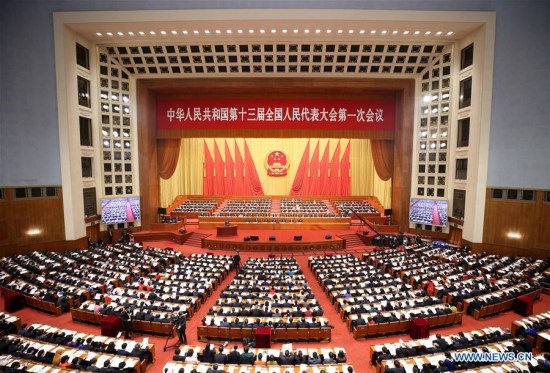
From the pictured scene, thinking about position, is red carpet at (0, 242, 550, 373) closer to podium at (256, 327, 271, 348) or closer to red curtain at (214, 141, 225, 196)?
podium at (256, 327, 271, 348)

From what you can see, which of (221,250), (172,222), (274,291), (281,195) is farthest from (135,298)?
(281,195)

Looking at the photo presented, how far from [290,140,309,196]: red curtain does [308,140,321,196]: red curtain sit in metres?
0.48

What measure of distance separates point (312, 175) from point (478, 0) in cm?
1729

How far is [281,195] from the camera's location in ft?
96.9

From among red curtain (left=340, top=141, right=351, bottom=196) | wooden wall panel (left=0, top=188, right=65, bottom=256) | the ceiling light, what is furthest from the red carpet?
red curtain (left=340, top=141, right=351, bottom=196)

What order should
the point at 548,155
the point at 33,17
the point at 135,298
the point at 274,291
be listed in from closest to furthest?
the point at 135,298 → the point at 274,291 → the point at 548,155 → the point at 33,17

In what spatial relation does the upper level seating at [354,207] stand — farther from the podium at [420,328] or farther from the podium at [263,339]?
the podium at [263,339]

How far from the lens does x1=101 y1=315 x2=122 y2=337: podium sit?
792 centimetres

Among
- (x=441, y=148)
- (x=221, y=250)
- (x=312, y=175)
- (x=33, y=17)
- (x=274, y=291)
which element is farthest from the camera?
(x=312, y=175)

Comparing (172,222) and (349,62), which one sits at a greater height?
(349,62)

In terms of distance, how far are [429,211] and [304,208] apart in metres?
9.18

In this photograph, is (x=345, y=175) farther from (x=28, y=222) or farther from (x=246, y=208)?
(x=28, y=222)

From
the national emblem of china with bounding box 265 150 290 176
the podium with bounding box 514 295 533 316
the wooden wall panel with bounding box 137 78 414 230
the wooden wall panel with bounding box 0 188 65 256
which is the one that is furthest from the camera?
the national emblem of china with bounding box 265 150 290 176

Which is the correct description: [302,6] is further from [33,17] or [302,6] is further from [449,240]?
[449,240]
